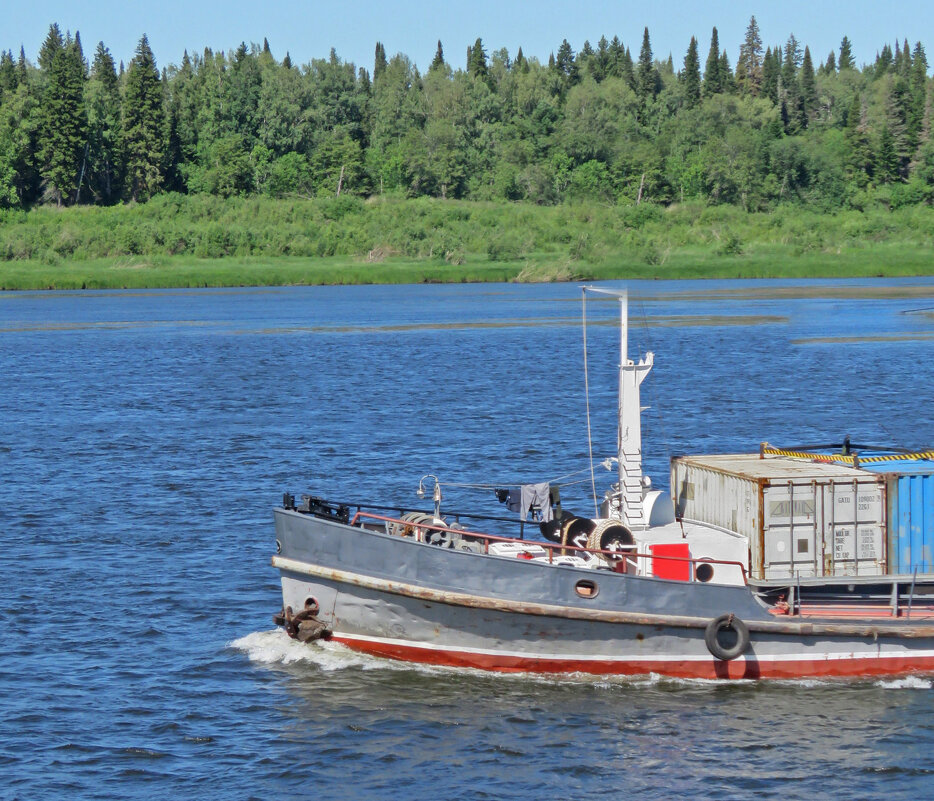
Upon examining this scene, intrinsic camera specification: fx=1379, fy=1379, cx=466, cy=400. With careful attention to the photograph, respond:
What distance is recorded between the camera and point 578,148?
6816 inches

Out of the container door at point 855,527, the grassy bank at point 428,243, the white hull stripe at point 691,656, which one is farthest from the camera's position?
the grassy bank at point 428,243

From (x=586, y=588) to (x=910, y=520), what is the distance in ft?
17.7

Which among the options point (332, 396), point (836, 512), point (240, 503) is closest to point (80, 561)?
point (240, 503)

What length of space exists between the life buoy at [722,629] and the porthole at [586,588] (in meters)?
1.82

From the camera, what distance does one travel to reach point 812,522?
70.8ft

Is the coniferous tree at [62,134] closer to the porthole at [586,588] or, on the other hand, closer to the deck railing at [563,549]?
the deck railing at [563,549]

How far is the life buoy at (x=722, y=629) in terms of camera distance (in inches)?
815

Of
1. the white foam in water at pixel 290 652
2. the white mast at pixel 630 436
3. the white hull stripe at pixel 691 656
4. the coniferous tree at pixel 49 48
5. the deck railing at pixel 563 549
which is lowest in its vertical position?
the white foam in water at pixel 290 652

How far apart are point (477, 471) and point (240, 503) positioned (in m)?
6.82

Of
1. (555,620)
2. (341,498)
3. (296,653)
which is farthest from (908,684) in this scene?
(341,498)

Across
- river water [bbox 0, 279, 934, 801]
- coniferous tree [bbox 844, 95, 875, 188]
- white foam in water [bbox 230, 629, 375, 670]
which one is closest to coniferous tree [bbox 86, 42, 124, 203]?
river water [bbox 0, 279, 934, 801]

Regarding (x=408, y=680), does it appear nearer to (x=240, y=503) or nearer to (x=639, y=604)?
(x=639, y=604)

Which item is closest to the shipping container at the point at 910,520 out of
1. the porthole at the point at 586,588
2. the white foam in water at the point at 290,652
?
the porthole at the point at 586,588

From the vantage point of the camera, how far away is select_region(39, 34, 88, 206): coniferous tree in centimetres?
15500
